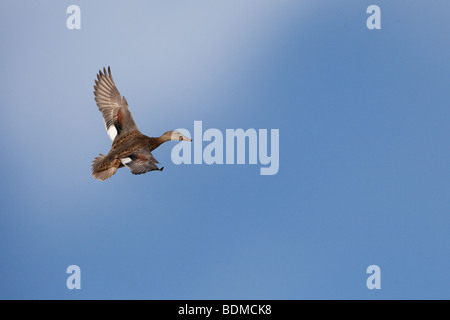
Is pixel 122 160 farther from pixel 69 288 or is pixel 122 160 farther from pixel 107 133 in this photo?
pixel 69 288

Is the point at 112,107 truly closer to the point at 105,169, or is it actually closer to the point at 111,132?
the point at 111,132

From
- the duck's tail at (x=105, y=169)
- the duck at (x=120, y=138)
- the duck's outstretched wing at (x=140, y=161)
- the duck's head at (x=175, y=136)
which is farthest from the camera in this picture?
the duck's head at (x=175, y=136)

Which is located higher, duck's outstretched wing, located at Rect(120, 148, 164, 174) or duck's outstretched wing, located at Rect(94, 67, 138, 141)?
duck's outstretched wing, located at Rect(94, 67, 138, 141)

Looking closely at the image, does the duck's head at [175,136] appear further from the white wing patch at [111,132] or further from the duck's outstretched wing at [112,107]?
the white wing patch at [111,132]

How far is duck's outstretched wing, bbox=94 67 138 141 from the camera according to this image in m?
9.24

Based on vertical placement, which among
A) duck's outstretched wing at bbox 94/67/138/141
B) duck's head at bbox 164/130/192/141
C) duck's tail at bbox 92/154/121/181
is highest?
duck's outstretched wing at bbox 94/67/138/141

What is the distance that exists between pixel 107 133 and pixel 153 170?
2.12 meters

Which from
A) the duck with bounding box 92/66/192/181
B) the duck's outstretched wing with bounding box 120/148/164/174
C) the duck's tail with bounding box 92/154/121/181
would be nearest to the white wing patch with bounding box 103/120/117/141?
the duck with bounding box 92/66/192/181

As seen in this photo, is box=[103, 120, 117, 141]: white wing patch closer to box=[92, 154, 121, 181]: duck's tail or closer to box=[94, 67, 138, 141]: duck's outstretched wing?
box=[94, 67, 138, 141]: duck's outstretched wing

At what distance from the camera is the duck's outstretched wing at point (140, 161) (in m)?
7.62

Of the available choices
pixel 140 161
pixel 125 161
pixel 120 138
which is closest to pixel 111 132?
pixel 120 138

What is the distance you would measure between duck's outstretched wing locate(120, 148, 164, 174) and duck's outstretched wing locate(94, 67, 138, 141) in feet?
3.11

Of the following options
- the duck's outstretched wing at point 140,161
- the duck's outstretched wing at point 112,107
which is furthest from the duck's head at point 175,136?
the duck's outstretched wing at point 140,161
